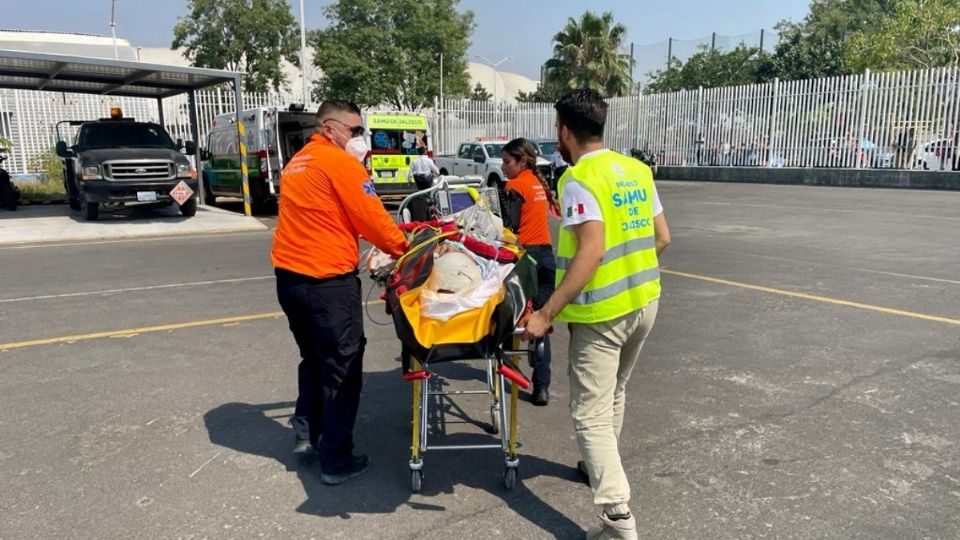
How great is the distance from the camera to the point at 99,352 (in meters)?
5.43

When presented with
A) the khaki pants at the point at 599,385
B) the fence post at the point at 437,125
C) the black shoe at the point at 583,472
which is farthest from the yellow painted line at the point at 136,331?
the fence post at the point at 437,125

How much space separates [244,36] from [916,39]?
31.1 meters

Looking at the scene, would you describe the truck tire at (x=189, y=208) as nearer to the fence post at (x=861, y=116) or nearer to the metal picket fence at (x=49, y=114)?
the metal picket fence at (x=49, y=114)

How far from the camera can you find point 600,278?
9.04 ft

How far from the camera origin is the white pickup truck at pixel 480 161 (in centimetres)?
1962

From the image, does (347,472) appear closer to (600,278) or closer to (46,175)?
(600,278)

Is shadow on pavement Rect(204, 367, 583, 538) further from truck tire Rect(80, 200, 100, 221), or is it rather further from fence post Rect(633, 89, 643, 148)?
fence post Rect(633, 89, 643, 148)

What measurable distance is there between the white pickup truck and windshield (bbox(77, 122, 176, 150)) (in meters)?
A: 8.63

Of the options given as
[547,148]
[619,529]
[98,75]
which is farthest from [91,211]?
[619,529]

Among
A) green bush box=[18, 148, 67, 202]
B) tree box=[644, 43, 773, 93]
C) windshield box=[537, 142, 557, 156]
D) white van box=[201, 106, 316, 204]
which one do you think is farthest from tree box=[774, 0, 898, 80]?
green bush box=[18, 148, 67, 202]

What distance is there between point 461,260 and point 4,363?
13.9 feet

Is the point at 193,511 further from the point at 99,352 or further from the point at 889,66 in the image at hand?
the point at 889,66

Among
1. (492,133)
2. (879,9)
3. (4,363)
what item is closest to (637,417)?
(4,363)

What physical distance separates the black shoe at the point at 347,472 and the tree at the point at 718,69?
4345 centimetres
